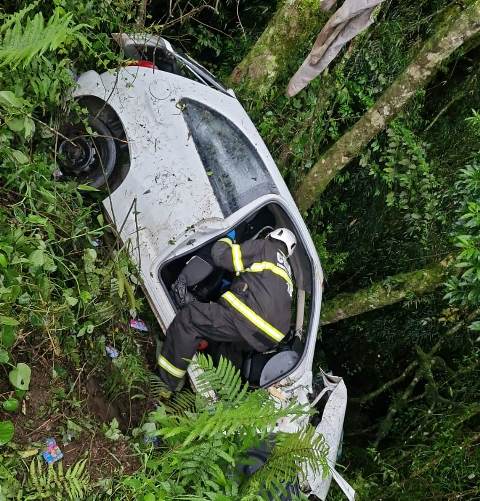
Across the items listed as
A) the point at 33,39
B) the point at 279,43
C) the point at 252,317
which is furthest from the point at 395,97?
the point at 33,39

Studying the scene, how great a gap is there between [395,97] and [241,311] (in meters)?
2.50

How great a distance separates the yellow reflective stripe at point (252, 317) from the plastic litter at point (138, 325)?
0.74m

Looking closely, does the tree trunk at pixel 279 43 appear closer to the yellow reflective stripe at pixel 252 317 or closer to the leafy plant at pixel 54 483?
the yellow reflective stripe at pixel 252 317

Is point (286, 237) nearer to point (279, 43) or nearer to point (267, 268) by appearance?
point (267, 268)

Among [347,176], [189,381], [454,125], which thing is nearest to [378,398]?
[347,176]

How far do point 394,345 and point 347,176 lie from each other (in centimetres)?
226

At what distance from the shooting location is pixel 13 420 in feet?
9.13

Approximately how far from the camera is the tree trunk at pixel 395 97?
4391 millimetres

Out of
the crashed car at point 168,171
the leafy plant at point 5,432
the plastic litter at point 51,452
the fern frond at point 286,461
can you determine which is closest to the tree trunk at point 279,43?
the crashed car at point 168,171

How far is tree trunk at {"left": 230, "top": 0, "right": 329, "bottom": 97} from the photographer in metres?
5.02

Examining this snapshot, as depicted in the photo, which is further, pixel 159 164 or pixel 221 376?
pixel 159 164

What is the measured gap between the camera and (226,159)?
407cm

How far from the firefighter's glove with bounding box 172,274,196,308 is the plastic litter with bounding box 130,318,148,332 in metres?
0.32

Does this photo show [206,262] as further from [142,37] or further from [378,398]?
[378,398]
